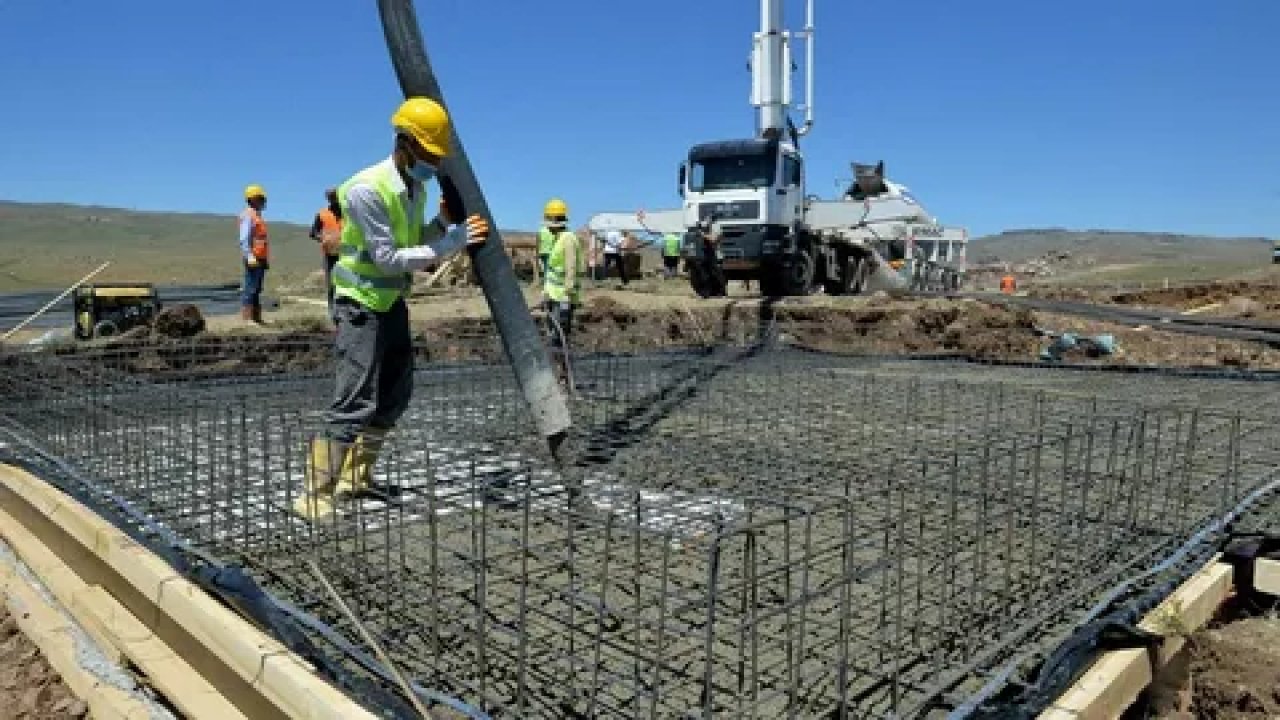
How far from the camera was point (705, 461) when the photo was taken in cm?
465

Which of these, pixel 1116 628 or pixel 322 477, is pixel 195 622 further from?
pixel 1116 628

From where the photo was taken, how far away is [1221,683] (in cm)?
275

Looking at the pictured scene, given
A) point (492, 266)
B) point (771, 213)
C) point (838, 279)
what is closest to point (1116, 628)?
point (492, 266)

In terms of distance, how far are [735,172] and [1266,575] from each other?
1148 cm

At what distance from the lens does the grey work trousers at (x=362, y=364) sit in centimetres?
361

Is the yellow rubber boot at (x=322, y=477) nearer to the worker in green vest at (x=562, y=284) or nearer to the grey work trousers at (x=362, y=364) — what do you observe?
the grey work trousers at (x=362, y=364)

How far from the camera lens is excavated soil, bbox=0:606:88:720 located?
8.70 ft

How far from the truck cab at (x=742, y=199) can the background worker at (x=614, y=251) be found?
4941 mm

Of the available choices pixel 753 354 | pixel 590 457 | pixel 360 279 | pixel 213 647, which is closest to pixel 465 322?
pixel 753 354

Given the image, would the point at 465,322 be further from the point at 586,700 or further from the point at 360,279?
the point at 586,700

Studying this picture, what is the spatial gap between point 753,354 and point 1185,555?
6359mm

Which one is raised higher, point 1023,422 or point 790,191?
point 790,191

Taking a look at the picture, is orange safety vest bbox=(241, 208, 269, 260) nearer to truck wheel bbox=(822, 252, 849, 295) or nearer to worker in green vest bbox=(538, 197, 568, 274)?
worker in green vest bbox=(538, 197, 568, 274)

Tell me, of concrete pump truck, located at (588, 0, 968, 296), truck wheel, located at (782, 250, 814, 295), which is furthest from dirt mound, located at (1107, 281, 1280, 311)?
truck wheel, located at (782, 250, 814, 295)
